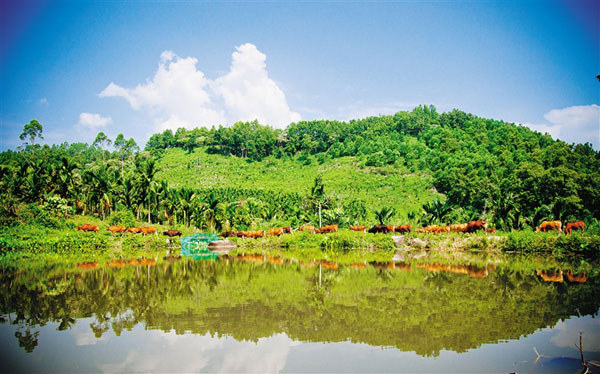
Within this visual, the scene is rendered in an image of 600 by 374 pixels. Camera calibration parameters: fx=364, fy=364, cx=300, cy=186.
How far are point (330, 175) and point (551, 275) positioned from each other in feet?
207

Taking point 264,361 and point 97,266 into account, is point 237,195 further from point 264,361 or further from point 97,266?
point 264,361

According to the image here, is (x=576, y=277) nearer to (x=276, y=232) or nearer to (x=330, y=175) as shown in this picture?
(x=276, y=232)

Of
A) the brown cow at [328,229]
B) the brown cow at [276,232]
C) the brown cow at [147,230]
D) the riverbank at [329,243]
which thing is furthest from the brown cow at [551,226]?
the brown cow at [147,230]

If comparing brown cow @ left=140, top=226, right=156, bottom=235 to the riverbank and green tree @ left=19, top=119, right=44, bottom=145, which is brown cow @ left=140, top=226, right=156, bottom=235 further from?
green tree @ left=19, top=119, right=44, bottom=145

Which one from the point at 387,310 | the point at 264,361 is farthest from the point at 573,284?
the point at 264,361

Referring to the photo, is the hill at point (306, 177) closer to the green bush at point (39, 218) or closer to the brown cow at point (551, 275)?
the green bush at point (39, 218)

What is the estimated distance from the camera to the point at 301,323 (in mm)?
6961

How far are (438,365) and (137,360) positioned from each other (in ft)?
14.3

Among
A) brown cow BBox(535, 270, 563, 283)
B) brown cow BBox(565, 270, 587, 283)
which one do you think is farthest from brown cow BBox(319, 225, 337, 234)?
brown cow BBox(565, 270, 587, 283)

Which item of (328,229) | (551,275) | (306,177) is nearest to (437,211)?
(328,229)

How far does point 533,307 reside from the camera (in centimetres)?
775

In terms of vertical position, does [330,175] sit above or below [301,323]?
above

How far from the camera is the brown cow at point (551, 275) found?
11.0 m

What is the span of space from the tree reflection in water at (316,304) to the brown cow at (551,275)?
30 centimetres
